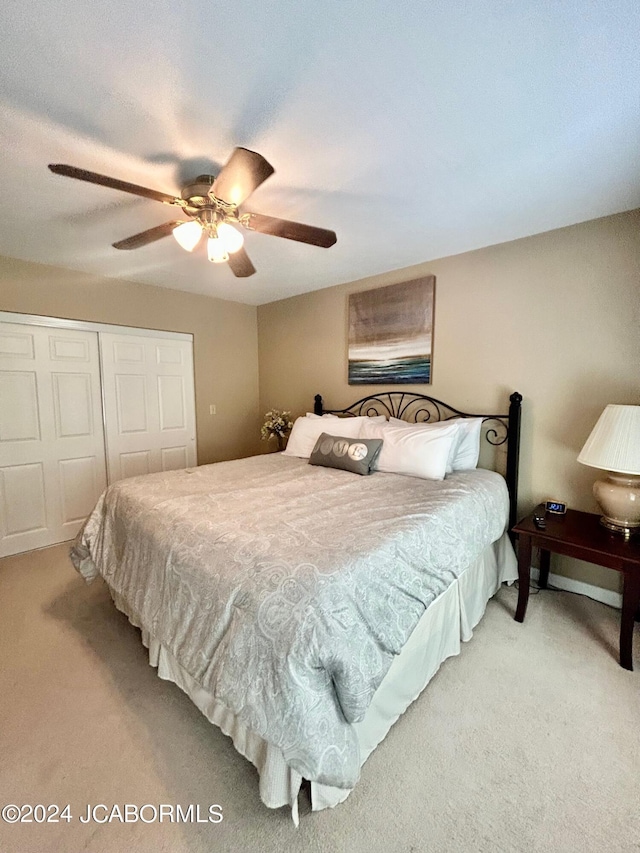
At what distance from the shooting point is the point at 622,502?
1939mm

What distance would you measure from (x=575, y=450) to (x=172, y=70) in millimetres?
2835

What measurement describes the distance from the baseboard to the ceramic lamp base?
1.93 ft

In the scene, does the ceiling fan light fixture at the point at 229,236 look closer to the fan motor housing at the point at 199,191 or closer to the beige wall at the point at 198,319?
the fan motor housing at the point at 199,191

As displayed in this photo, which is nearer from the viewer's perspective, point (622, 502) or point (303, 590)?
point (303, 590)

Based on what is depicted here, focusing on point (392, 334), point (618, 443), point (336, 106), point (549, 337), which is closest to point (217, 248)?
point (336, 106)

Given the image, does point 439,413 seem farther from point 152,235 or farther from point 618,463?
point 152,235

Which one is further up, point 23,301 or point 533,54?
point 533,54

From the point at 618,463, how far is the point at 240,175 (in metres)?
2.22

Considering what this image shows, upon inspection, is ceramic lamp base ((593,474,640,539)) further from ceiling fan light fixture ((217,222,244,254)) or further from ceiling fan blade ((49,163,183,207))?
ceiling fan blade ((49,163,183,207))

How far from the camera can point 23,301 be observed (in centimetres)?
291

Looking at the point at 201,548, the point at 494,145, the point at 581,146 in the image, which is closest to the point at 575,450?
the point at 581,146

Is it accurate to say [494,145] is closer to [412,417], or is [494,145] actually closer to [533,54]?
[533,54]

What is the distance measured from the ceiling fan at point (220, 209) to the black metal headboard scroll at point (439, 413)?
1.66 metres

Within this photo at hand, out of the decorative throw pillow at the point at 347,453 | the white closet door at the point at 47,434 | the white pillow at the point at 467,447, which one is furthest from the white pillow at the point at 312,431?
the white closet door at the point at 47,434
